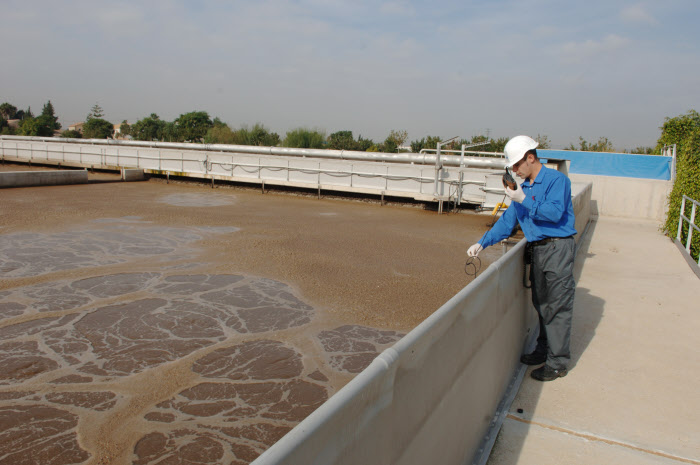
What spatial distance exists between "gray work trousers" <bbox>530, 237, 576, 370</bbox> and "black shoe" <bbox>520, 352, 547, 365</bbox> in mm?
249

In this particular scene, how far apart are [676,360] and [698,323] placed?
1.40 metres

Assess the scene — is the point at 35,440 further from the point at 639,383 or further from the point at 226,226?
the point at 226,226

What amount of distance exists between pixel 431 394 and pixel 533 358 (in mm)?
2388

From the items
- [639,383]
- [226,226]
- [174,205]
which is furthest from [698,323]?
[174,205]

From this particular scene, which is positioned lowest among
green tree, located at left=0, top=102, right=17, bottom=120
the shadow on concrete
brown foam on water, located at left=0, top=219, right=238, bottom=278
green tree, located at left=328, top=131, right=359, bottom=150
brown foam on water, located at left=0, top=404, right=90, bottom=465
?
brown foam on water, located at left=0, top=404, right=90, bottom=465

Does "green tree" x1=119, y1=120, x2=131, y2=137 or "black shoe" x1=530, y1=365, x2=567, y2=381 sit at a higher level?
"green tree" x1=119, y1=120, x2=131, y2=137

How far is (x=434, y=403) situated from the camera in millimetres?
2344

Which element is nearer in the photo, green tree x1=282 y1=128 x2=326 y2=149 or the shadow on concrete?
the shadow on concrete

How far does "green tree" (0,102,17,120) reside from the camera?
150m

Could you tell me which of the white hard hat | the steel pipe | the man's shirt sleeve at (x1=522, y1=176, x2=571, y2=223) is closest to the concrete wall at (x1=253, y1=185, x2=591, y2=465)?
the man's shirt sleeve at (x1=522, y1=176, x2=571, y2=223)

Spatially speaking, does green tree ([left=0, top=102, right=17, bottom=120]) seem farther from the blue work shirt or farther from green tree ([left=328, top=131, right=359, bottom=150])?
the blue work shirt

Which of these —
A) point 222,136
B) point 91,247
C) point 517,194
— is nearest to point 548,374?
point 517,194

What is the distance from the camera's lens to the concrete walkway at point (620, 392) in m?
3.11

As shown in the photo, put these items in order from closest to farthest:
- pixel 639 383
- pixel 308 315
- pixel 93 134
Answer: pixel 639 383
pixel 308 315
pixel 93 134
